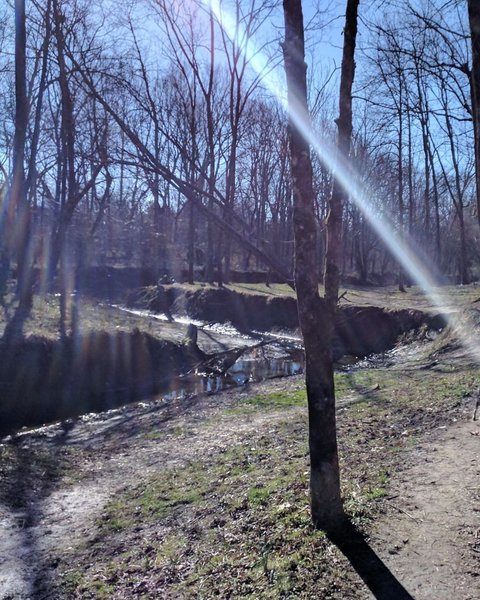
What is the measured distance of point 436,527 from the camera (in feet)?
13.8

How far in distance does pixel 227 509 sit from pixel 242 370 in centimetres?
1105

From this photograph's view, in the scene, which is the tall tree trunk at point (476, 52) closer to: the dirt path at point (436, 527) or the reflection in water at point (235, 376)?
the dirt path at point (436, 527)

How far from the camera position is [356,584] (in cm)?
365

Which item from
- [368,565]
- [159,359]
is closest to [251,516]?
[368,565]

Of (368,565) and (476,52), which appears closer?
(368,565)

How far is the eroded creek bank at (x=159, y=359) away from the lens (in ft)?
40.1

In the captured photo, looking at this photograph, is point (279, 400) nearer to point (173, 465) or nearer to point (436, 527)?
point (173, 465)

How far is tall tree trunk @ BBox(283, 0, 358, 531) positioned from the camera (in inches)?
164

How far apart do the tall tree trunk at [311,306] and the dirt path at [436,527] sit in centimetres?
51

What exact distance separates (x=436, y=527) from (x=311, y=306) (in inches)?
72.7

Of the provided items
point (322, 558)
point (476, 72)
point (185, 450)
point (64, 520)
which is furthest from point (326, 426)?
point (185, 450)

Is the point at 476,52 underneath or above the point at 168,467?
above

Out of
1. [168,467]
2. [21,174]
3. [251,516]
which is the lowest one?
[168,467]

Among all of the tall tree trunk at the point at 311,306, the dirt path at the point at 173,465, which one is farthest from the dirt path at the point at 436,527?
the tall tree trunk at the point at 311,306
